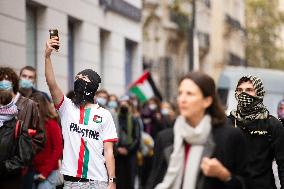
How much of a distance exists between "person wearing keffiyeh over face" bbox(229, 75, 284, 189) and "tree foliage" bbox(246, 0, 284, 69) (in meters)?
58.6

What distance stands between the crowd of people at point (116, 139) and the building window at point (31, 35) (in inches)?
130

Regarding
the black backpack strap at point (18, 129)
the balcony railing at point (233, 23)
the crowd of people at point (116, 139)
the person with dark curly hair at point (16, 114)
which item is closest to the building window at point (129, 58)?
the crowd of people at point (116, 139)

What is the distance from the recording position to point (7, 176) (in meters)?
9.70

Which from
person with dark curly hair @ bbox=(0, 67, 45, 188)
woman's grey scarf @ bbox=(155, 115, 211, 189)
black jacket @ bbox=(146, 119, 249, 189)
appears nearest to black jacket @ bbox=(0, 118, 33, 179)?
person with dark curly hair @ bbox=(0, 67, 45, 188)

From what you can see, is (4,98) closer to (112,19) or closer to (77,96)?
(77,96)

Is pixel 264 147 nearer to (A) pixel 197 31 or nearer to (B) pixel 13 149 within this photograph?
(B) pixel 13 149

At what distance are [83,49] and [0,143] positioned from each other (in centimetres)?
1316

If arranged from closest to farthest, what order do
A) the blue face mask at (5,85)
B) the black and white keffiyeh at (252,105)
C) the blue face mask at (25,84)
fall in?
the black and white keffiyeh at (252,105) → the blue face mask at (5,85) → the blue face mask at (25,84)

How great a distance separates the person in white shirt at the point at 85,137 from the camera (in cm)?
903

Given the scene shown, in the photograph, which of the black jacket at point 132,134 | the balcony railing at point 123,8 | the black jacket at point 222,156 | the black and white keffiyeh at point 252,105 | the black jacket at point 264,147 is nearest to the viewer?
the black jacket at point 222,156

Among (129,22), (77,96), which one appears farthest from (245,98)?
(129,22)

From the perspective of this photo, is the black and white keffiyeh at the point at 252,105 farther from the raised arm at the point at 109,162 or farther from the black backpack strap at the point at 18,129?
the black backpack strap at the point at 18,129

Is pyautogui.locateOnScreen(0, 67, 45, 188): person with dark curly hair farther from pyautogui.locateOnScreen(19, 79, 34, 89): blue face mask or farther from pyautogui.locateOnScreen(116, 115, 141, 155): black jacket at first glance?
pyautogui.locateOnScreen(116, 115, 141, 155): black jacket

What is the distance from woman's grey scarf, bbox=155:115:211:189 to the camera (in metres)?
6.07
